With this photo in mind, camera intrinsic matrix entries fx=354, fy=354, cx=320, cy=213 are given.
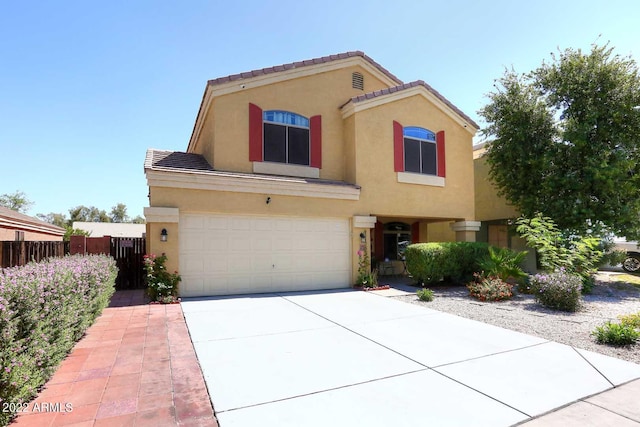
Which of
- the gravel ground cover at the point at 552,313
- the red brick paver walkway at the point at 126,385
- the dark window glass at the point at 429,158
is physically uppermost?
the dark window glass at the point at 429,158

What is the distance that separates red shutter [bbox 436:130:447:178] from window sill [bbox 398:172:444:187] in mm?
285

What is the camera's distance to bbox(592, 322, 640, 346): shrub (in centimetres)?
598

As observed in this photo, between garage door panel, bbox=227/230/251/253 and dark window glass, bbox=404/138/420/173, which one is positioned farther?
dark window glass, bbox=404/138/420/173

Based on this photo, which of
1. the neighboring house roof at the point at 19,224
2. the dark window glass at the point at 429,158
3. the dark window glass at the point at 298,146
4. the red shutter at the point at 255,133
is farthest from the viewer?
the neighboring house roof at the point at 19,224

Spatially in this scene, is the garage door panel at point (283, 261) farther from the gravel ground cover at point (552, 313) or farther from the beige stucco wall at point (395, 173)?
the gravel ground cover at point (552, 313)

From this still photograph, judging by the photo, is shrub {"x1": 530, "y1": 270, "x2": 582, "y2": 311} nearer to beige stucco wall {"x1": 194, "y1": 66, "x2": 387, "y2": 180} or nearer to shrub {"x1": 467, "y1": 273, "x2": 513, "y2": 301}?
shrub {"x1": 467, "y1": 273, "x2": 513, "y2": 301}

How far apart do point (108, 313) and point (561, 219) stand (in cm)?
1631

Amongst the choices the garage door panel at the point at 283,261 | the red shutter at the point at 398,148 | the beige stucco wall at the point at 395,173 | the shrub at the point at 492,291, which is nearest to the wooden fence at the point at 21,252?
the garage door panel at the point at 283,261

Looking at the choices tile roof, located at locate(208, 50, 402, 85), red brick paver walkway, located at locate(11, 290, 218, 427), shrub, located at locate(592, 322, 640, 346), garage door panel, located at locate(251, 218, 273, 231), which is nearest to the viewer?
red brick paver walkway, located at locate(11, 290, 218, 427)

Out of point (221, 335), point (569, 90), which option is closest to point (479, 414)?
point (221, 335)

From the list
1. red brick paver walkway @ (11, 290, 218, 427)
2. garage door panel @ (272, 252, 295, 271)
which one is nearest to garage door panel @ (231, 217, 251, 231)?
garage door panel @ (272, 252, 295, 271)

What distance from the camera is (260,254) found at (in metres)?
11.3

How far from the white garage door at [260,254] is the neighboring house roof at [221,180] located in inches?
36.8

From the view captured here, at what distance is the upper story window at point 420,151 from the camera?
46.5 feet
